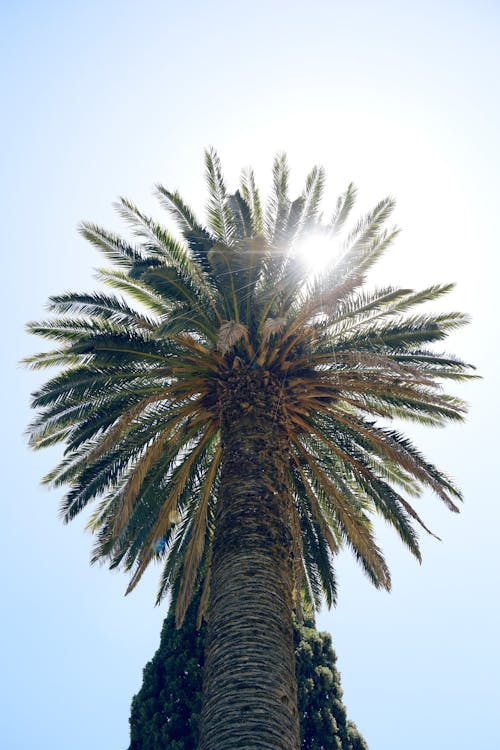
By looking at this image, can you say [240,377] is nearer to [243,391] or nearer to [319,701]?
[243,391]

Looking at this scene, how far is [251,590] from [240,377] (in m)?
3.26

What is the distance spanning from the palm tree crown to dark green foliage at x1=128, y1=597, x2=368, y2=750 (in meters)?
3.50

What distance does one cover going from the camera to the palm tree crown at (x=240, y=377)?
9.10m

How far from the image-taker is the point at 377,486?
9883mm

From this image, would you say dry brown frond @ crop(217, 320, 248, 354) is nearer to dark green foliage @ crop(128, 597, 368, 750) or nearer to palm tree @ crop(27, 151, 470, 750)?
palm tree @ crop(27, 151, 470, 750)

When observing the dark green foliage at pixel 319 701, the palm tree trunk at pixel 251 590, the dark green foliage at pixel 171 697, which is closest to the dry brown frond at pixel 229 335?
the palm tree trunk at pixel 251 590

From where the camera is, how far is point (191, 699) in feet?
42.8

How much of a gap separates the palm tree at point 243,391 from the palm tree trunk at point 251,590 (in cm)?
4

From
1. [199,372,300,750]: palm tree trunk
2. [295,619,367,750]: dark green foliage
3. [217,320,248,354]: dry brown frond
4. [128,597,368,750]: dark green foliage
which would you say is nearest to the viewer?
[199,372,300,750]: palm tree trunk

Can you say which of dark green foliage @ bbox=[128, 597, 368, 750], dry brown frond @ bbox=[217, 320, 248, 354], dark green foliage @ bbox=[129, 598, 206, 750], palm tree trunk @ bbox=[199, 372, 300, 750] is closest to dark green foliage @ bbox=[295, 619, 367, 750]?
dark green foliage @ bbox=[128, 597, 368, 750]

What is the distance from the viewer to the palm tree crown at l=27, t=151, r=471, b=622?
9102 millimetres

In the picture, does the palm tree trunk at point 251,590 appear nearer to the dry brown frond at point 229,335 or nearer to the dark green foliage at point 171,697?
the dry brown frond at point 229,335

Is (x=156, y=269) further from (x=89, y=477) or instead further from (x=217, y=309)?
(x=89, y=477)

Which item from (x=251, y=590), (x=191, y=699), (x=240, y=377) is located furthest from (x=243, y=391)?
(x=191, y=699)
